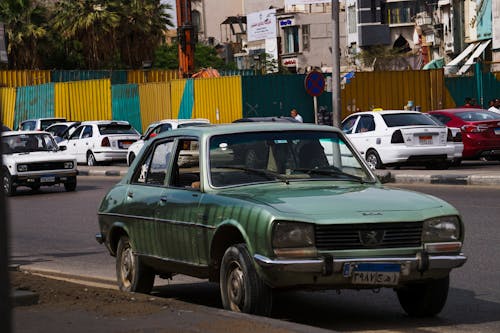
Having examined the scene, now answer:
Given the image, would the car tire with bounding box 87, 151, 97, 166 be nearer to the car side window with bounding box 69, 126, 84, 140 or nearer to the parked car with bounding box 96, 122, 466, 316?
the car side window with bounding box 69, 126, 84, 140

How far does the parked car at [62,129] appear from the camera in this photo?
43.1 m

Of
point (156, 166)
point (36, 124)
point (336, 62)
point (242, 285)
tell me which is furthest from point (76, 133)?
point (242, 285)

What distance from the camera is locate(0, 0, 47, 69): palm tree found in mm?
68250

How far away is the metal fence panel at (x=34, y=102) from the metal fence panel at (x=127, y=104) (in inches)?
169

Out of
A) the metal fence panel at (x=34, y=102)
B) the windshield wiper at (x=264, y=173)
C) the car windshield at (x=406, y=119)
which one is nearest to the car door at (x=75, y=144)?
the metal fence panel at (x=34, y=102)

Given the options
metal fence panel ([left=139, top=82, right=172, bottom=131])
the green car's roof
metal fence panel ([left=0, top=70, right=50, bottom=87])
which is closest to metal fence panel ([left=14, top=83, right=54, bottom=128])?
metal fence panel ([left=0, top=70, right=50, bottom=87])

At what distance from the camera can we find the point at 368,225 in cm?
831

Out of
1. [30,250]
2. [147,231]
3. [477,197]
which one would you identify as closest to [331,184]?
[147,231]

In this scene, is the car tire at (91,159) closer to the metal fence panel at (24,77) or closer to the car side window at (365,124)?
the car side window at (365,124)

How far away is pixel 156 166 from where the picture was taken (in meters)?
10.5

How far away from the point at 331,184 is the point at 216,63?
322 ft

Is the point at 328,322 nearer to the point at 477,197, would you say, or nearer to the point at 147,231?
the point at 147,231

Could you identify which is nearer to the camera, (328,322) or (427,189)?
(328,322)

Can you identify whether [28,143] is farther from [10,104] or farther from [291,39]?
[291,39]
